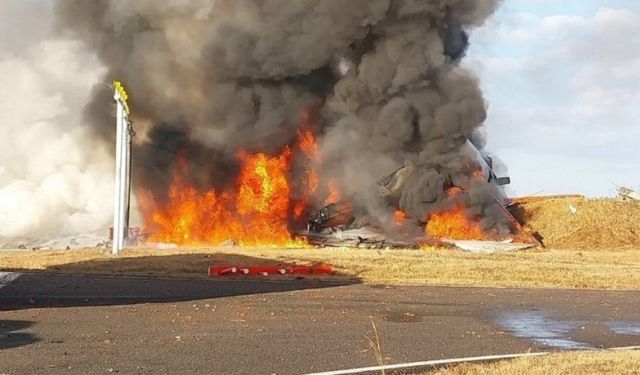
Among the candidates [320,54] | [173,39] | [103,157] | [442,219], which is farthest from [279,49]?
[103,157]

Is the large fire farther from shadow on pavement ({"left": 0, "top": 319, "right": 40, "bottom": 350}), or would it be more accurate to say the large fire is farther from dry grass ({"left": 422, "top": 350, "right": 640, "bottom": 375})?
dry grass ({"left": 422, "top": 350, "right": 640, "bottom": 375})

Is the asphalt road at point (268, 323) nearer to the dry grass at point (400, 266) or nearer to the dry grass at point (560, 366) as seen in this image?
the dry grass at point (560, 366)

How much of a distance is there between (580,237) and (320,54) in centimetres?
1578

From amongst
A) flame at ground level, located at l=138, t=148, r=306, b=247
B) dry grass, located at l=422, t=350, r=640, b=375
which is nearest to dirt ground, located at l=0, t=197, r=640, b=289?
flame at ground level, located at l=138, t=148, r=306, b=247

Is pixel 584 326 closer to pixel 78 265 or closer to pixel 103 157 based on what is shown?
pixel 78 265

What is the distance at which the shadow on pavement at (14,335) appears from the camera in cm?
940

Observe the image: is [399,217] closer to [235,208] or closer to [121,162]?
[235,208]

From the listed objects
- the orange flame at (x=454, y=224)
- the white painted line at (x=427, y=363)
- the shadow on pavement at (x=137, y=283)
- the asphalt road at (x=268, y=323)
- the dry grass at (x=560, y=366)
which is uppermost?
the orange flame at (x=454, y=224)

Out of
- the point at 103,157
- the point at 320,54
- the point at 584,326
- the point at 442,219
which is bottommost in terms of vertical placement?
the point at 584,326

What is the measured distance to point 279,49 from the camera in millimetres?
35750

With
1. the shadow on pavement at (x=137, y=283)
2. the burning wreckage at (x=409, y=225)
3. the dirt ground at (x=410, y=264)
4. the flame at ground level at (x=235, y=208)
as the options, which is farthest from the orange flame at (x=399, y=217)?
the shadow on pavement at (x=137, y=283)

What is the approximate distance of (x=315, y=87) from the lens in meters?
38.3

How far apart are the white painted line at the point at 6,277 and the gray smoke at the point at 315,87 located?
1898cm

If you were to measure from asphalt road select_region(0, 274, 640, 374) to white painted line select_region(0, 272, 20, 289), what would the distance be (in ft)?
0.08
